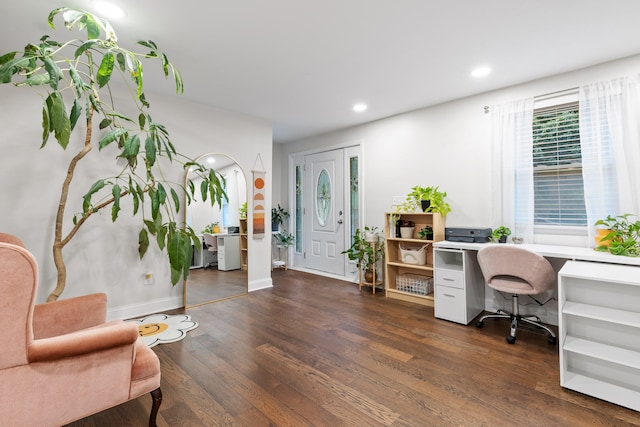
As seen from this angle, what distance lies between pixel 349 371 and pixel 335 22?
2.53 meters

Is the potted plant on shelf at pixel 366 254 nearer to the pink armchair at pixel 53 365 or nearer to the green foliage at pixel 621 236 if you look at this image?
the green foliage at pixel 621 236

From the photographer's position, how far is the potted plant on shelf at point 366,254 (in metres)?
4.36

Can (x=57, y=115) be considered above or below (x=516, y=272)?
above

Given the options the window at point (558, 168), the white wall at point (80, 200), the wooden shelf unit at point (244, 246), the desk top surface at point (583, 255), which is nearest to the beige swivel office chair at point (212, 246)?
the wooden shelf unit at point (244, 246)

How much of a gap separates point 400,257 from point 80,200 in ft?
12.3

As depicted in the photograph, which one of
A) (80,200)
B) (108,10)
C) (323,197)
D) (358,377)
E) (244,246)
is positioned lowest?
(358,377)

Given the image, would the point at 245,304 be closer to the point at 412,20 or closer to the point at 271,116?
the point at 271,116

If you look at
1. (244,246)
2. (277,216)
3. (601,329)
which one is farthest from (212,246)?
(601,329)

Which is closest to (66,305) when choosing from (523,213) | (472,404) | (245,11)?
(245,11)

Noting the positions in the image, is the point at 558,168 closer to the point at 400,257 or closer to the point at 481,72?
the point at 481,72

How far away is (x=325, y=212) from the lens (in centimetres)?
525

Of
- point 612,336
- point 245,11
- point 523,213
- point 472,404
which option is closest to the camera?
point 472,404

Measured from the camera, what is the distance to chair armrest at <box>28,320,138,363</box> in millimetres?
1191

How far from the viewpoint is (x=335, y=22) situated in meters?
2.16
